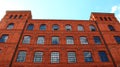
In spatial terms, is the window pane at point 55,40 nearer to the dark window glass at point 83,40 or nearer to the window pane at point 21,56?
the dark window glass at point 83,40

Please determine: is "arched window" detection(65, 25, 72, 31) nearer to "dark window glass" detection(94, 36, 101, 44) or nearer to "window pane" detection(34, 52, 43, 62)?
"dark window glass" detection(94, 36, 101, 44)

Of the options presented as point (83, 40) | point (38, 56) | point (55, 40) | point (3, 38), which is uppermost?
point (3, 38)

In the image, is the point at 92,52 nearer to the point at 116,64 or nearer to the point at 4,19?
the point at 116,64

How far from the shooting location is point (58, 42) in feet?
71.9

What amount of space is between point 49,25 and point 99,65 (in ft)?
35.2

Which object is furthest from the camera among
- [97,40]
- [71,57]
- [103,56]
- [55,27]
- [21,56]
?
[55,27]

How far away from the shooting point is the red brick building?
62.5ft

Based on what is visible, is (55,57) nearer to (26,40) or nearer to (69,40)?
(69,40)

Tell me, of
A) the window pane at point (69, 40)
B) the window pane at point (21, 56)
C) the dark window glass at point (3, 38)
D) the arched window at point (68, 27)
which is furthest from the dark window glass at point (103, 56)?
the dark window glass at point (3, 38)

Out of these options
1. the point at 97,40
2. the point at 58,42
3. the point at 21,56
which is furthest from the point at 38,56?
the point at 97,40

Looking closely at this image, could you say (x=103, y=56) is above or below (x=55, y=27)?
below

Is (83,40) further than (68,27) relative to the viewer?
No

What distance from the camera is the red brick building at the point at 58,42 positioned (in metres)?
19.1

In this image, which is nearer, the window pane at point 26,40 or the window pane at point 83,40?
the window pane at point 26,40
